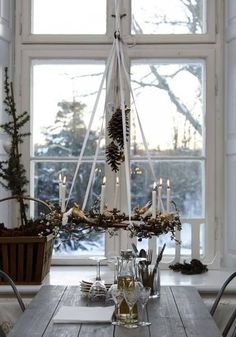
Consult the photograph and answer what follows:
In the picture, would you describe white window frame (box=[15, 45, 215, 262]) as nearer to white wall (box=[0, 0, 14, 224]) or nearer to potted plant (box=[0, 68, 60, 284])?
white wall (box=[0, 0, 14, 224])

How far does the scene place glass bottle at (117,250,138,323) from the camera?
8.29 feet

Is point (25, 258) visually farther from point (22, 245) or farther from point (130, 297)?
point (130, 297)

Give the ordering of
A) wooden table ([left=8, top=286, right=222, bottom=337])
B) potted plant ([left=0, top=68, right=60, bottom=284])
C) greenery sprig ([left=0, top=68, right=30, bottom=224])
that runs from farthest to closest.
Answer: greenery sprig ([left=0, top=68, right=30, bottom=224]) < potted plant ([left=0, top=68, right=60, bottom=284]) < wooden table ([left=8, top=286, right=222, bottom=337])

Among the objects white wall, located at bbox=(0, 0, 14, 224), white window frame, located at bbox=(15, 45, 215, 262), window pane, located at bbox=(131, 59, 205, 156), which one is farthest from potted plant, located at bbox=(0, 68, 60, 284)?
window pane, located at bbox=(131, 59, 205, 156)

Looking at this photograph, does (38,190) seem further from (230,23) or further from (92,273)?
(230,23)

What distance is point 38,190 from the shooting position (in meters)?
4.15

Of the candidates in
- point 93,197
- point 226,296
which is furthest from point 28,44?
point 226,296

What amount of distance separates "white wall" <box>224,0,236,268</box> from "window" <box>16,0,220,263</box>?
92mm

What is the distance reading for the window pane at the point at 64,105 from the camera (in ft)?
13.6

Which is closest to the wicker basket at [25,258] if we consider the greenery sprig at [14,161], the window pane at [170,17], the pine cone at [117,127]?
the greenery sprig at [14,161]

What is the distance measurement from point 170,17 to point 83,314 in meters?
2.22

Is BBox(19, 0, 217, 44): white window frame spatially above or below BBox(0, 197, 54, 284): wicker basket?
above

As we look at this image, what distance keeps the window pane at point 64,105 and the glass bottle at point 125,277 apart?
1415mm

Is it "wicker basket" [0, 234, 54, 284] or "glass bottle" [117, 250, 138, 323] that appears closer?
"glass bottle" [117, 250, 138, 323]
